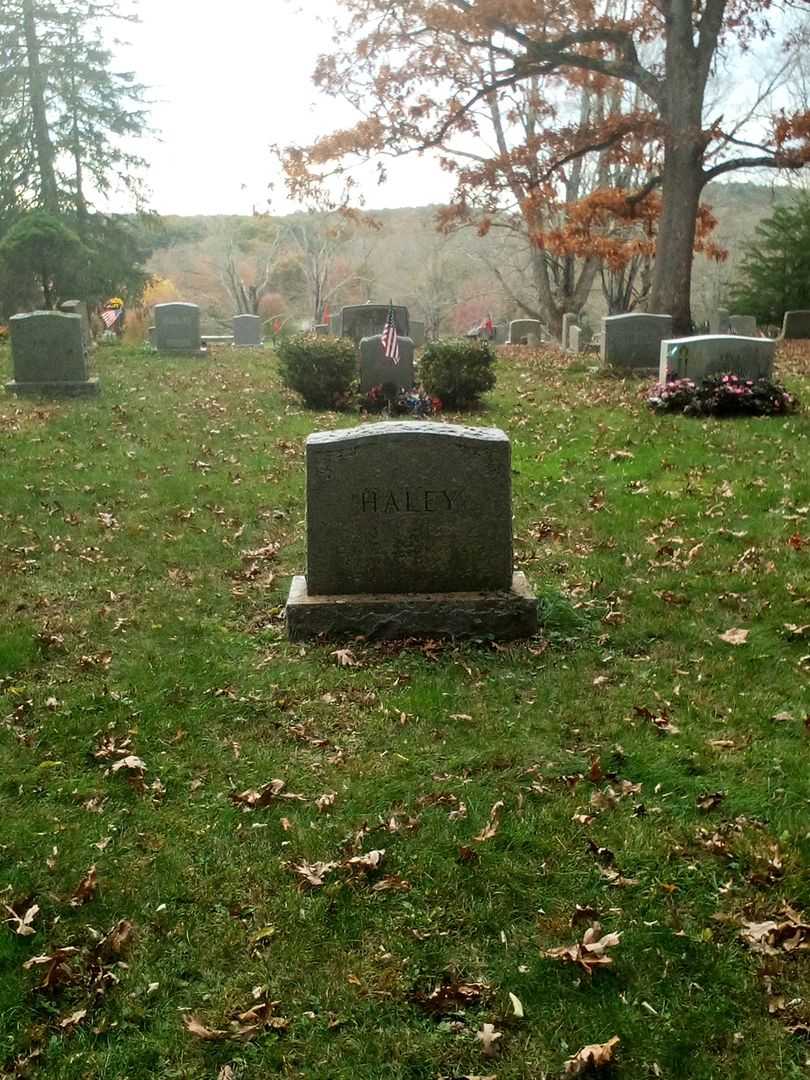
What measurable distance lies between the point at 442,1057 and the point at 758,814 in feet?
6.12

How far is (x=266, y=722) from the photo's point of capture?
16.5ft

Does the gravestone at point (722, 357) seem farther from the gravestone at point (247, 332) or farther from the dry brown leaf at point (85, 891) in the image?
the gravestone at point (247, 332)

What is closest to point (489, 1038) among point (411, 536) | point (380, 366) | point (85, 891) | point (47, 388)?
point (85, 891)

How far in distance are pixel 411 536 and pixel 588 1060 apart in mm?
3583

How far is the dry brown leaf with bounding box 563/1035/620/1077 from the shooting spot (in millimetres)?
2773

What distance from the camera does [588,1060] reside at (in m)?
2.80

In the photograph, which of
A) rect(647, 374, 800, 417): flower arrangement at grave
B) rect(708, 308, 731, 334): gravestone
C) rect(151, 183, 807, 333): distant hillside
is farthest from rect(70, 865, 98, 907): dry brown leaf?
rect(151, 183, 807, 333): distant hillside

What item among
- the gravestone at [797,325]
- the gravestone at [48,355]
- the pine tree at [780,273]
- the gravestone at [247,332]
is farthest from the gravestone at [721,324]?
the gravestone at [48,355]

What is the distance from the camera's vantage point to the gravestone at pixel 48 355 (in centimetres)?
1527

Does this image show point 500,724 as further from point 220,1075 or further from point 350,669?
point 220,1075

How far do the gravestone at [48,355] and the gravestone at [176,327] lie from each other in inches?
280

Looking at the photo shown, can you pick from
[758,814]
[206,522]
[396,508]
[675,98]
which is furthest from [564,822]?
[675,98]

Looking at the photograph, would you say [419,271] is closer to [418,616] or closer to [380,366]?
[380,366]

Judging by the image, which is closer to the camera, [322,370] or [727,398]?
[727,398]
